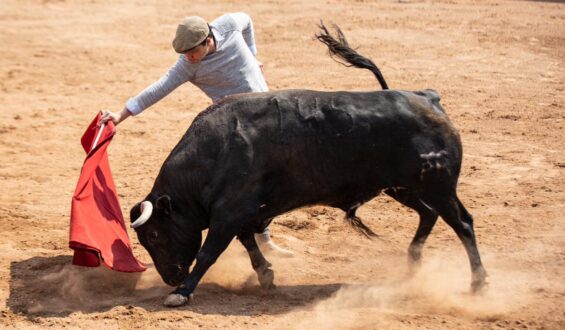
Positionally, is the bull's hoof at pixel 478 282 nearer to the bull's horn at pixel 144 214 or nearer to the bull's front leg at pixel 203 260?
the bull's front leg at pixel 203 260

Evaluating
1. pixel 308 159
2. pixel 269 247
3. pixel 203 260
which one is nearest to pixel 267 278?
pixel 203 260

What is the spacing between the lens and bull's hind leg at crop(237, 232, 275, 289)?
6839 mm

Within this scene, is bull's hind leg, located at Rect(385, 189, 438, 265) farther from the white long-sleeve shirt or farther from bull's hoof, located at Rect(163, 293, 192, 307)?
bull's hoof, located at Rect(163, 293, 192, 307)

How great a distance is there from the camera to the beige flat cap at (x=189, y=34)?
6.60m

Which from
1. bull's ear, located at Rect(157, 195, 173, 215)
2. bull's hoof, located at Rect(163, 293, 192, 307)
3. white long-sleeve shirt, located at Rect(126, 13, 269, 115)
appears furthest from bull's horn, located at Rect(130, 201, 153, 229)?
white long-sleeve shirt, located at Rect(126, 13, 269, 115)

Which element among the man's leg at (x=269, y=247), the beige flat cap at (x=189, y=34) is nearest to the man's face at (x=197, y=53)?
the beige flat cap at (x=189, y=34)

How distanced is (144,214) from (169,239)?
0.35m

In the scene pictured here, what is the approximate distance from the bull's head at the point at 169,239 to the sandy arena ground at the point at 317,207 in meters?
0.22

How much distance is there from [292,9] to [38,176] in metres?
7.80

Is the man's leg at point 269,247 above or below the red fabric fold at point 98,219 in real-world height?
below

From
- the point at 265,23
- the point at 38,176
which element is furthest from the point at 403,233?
the point at 265,23

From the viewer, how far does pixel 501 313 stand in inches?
245

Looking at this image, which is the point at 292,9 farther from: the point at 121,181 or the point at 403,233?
the point at 403,233

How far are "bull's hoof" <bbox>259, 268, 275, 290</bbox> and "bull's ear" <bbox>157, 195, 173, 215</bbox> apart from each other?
0.79 metres
